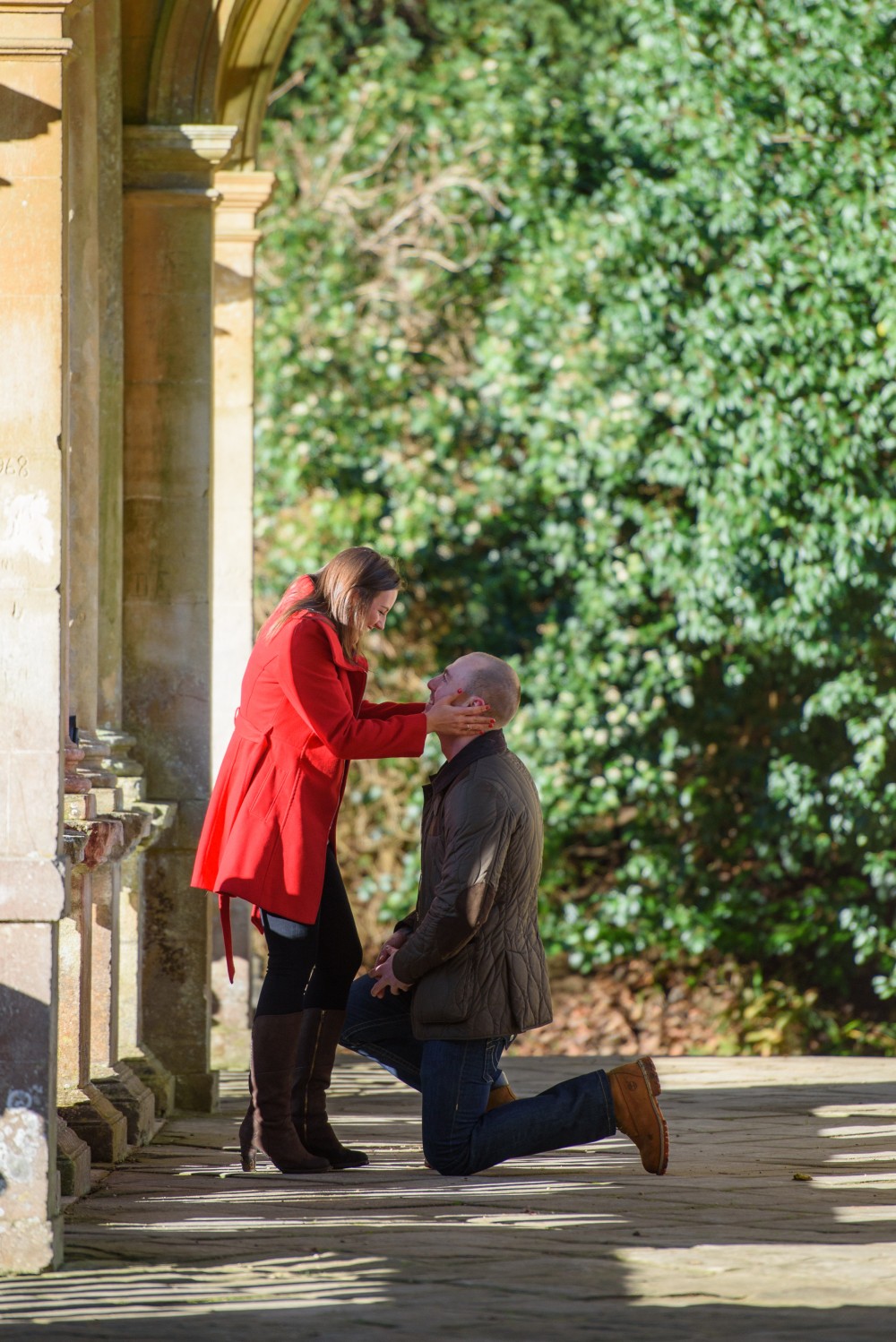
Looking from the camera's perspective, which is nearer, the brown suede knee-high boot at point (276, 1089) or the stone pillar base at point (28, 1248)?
the stone pillar base at point (28, 1248)

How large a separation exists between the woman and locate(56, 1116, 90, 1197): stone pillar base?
41 centimetres

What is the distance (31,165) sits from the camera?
3822 mm

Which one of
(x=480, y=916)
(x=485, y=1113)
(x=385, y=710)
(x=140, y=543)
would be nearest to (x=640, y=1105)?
(x=485, y=1113)

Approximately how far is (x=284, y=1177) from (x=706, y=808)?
6561 mm

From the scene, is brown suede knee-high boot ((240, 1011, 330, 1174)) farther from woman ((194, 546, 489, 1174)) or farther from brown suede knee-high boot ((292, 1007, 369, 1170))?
brown suede knee-high boot ((292, 1007, 369, 1170))

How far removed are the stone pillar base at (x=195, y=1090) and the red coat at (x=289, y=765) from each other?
1.54 metres

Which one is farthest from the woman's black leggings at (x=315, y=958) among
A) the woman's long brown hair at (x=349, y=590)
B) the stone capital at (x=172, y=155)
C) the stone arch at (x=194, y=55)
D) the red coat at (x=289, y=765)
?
the stone arch at (x=194, y=55)

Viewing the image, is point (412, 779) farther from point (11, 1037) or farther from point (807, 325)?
point (11, 1037)

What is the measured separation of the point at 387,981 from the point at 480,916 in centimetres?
36

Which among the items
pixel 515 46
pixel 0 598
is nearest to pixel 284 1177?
pixel 0 598

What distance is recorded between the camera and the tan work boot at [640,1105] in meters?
4.54

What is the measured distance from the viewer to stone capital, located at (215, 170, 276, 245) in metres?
7.61

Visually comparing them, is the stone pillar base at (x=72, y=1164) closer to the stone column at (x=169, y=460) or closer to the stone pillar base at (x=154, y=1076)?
the stone pillar base at (x=154, y=1076)

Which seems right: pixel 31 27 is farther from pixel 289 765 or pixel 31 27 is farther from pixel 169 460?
pixel 169 460
